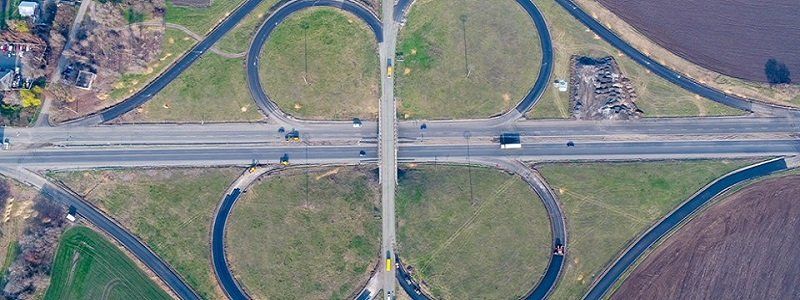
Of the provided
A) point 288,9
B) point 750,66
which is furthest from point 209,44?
point 750,66

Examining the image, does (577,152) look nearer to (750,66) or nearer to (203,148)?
(750,66)

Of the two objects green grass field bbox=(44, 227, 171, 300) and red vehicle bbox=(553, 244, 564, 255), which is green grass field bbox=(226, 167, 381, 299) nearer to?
green grass field bbox=(44, 227, 171, 300)

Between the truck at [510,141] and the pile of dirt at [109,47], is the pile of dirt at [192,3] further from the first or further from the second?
the truck at [510,141]

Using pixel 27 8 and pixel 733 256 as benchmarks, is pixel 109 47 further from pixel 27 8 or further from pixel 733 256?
pixel 733 256

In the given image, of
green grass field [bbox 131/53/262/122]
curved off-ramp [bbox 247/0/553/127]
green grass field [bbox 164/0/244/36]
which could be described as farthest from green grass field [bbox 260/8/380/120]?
green grass field [bbox 164/0/244/36]

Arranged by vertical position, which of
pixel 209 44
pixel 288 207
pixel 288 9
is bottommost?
pixel 288 207

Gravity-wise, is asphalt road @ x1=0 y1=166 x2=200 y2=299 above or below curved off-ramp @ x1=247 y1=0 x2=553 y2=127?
below
